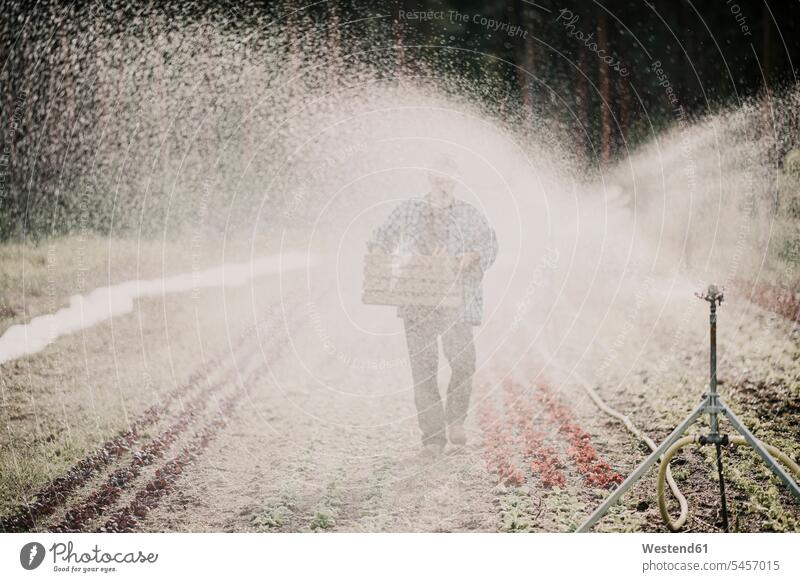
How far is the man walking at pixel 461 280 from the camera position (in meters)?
4.89

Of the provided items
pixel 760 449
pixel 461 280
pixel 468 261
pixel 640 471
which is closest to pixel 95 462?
pixel 461 280

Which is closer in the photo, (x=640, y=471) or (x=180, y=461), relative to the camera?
(x=640, y=471)

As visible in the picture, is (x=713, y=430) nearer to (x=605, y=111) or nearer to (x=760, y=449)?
(x=760, y=449)

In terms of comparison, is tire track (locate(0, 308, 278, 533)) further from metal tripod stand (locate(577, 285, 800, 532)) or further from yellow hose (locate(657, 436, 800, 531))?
yellow hose (locate(657, 436, 800, 531))

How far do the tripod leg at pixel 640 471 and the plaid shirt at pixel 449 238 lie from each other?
5.07 feet

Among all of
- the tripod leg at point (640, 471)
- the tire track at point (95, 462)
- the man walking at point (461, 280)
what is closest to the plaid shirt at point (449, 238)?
the man walking at point (461, 280)

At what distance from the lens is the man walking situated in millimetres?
4895

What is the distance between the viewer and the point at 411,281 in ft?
16.0

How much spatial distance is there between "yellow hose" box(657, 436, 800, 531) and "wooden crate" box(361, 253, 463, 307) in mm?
1739

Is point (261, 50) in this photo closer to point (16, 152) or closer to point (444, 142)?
point (444, 142)

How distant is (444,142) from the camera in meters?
5.50

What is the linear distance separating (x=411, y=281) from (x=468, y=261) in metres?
0.46

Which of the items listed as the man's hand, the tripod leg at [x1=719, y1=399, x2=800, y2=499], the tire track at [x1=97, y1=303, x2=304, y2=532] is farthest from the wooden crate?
the tripod leg at [x1=719, y1=399, x2=800, y2=499]
